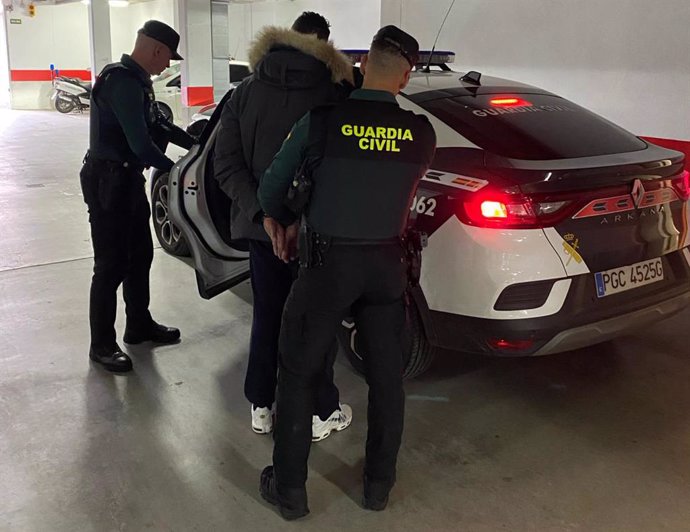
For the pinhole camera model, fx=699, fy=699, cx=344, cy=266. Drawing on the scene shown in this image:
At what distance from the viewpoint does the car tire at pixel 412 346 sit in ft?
9.18

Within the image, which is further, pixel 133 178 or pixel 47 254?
pixel 47 254

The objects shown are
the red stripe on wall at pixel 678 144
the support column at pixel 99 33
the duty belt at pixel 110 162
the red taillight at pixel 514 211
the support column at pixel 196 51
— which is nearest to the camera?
the red taillight at pixel 514 211

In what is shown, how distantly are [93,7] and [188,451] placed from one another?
15114 millimetres

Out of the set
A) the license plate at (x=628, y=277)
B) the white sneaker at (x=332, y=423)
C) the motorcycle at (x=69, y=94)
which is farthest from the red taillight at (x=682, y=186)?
the motorcycle at (x=69, y=94)

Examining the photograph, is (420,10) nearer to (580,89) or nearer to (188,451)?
(580,89)

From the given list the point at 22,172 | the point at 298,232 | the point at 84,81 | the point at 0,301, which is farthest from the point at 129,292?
the point at 84,81

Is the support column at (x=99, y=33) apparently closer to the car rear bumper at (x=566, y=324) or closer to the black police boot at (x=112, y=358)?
the black police boot at (x=112, y=358)

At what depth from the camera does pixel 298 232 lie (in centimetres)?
217

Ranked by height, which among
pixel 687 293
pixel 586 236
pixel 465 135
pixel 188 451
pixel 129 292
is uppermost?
pixel 465 135

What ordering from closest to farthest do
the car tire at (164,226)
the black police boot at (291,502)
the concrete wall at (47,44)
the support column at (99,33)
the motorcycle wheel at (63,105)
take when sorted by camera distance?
the black police boot at (291,502)
the car tire at (164,226)
the support column at (99,33)
the motorcycle wheel at (63,105)
the concrete wall at (47,44)

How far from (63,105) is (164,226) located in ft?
48.3

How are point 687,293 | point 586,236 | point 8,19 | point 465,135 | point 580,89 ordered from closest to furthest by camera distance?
point 586,236
point 465,135
point 687,293
point 580,89
point 8,19

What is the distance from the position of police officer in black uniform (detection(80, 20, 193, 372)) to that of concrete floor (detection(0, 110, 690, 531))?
0.29 metres

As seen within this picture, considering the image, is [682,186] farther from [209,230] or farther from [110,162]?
[110,162]
